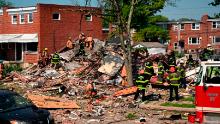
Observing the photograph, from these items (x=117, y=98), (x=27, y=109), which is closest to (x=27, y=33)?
(x=117, y=98)

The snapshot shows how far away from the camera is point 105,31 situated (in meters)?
75.4

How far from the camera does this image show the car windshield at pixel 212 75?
1309cm

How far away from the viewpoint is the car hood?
12.8 meters

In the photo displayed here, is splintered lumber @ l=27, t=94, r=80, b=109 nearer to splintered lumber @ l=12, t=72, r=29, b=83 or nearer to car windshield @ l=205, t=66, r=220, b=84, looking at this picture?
car windshield @ l=205, t=66, r=220, b=84

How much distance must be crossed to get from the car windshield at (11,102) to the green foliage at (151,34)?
2202 inches

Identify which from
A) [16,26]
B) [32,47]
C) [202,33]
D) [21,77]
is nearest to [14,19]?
[16,26]

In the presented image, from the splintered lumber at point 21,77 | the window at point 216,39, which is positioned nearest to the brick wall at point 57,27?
the splintered lumber at point 21,77

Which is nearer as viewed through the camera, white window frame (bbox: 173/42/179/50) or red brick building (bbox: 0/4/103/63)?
red brick building (bbox: 0/4/103/63)

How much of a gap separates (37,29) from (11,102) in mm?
36218

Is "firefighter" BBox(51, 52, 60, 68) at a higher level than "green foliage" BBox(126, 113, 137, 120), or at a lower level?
higher

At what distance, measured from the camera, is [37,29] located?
49.4m

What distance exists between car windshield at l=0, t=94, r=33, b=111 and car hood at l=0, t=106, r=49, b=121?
0.27 meters

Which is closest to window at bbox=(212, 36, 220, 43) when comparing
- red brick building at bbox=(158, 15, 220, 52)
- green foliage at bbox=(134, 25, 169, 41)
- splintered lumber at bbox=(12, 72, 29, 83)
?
red brick building at bbox=(158, 15, 220, 52)

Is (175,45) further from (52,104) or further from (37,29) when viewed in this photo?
(52,104)
